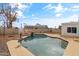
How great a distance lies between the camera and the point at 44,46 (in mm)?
2639

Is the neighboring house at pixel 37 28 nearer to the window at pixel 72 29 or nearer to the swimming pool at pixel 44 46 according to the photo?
the swimming pool at pixel 44 46

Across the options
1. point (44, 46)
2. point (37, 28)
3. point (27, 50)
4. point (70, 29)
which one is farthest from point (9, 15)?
point (70, 29)

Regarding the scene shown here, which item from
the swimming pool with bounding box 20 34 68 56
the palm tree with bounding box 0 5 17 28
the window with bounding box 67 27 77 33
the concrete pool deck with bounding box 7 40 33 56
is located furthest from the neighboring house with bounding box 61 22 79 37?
the palm tree with bounding box 0 5 17 28

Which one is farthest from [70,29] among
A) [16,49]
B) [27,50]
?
[16,49]

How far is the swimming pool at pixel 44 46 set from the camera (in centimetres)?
262

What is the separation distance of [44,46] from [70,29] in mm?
416

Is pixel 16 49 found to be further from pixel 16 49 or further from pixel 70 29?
pixel 70 29

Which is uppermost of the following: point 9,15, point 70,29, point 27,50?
point 9,15

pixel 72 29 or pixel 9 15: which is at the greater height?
pixel 9 15

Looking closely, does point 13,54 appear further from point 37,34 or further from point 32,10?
point 32,10

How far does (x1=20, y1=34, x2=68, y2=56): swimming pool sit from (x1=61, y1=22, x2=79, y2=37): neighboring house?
134 mm

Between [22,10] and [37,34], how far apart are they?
0.38 m

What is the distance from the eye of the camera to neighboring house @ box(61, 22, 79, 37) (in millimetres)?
2604

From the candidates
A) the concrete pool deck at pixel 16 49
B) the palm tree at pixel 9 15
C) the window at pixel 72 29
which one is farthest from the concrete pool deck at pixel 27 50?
the palm tree at pixel 9 15
